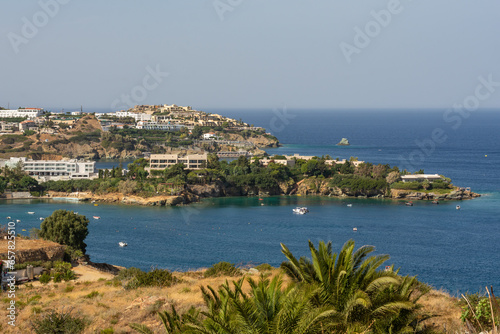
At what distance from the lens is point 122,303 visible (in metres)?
14.1

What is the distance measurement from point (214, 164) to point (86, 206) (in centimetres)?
1852

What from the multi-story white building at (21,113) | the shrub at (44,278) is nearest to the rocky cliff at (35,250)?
the shrub at (44,278)

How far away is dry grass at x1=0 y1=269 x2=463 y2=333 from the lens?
12.5 meters

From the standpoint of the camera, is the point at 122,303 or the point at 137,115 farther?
the point at 137,115

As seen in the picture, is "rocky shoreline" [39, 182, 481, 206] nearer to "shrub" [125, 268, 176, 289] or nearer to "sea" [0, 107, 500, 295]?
"sea" [0, 107, 500, 295]

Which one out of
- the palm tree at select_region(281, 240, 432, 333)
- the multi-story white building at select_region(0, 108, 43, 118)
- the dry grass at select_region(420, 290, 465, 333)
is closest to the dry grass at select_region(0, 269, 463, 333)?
the dry grass at select_region(420, 290, 465, 333)

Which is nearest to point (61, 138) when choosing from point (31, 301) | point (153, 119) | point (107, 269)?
point (153, 119)

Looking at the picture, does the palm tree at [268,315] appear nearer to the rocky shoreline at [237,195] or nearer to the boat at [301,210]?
the boat at [301,210]

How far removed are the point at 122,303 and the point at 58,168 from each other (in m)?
58.5

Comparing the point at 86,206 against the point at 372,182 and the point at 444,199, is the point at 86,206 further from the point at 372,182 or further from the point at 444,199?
the point at 444,199

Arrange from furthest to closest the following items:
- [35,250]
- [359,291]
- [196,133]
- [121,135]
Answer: [196,133] < [121,135] < [35,250] < [359,291]

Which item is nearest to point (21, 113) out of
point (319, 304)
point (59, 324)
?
point (59, 324)

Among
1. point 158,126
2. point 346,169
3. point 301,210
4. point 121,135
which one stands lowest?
point 301,210

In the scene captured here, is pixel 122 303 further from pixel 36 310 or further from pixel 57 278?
pixel 57 278
